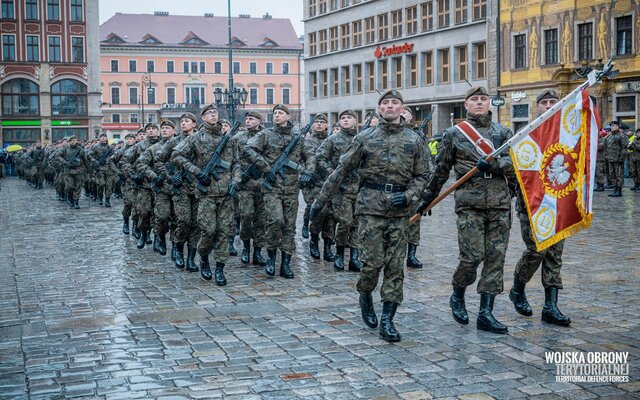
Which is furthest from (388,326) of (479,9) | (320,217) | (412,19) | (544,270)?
(412,19)

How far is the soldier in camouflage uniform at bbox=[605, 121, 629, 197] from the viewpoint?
82.9 ft

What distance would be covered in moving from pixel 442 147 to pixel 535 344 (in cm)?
197

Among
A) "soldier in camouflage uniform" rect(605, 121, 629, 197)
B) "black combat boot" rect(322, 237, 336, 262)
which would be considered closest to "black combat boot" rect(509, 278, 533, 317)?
"black combat boot" rect(322, 237, 336, 262)

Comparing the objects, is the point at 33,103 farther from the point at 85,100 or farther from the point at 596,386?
the point at 596,386

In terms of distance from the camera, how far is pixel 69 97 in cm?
7219

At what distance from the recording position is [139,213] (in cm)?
A: 1523

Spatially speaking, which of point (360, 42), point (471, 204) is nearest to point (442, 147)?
point (471, 204)

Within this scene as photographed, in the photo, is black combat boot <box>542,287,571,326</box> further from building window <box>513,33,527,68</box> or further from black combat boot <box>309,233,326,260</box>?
building window <box>513,33,527,68</box>

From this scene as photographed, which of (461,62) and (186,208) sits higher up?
(461,62)

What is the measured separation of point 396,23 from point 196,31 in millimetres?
58803

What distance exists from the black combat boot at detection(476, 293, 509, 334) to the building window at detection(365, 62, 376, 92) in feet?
169

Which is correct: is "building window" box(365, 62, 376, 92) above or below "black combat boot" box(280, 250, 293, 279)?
above

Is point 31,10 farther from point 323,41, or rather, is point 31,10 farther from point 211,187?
point 211,187

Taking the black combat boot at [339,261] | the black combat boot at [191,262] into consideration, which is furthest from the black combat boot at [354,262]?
the black combat boot at [191,262]
